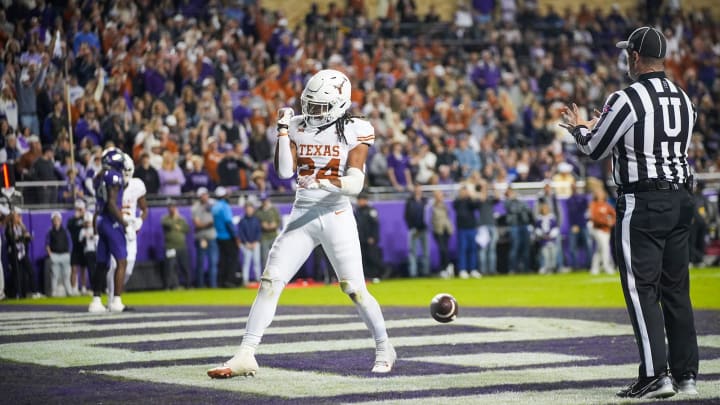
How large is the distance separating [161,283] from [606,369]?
13.8 meters

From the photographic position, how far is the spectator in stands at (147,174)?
20531mm

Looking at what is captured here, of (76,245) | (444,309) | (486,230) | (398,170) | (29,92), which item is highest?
(29,92)

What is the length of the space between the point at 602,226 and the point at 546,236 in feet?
4.16

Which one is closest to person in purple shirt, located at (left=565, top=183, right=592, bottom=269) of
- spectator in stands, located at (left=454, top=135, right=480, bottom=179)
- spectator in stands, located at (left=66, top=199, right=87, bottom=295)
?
spectator in stands, located at (left=454, top=135, right=480, bottom=179)

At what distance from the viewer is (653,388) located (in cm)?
690

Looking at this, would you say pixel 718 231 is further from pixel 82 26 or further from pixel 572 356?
pixel 572 356

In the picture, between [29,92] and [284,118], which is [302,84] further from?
[284,118]

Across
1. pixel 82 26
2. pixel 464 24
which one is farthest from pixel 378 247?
pixel 464 24

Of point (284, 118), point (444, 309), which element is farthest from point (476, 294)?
point (284, 118)

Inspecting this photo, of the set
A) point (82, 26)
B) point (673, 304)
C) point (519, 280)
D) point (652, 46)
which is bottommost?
point (519, 280)

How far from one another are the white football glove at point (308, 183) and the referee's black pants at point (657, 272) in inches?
86.3

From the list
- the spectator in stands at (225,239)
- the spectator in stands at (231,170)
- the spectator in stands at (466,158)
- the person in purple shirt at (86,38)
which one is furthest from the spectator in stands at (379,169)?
the person in purple shirt at (86,38)

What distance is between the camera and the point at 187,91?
22.6m

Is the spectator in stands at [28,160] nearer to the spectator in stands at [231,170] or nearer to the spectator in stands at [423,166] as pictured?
the spectator in stands at [231,170]
